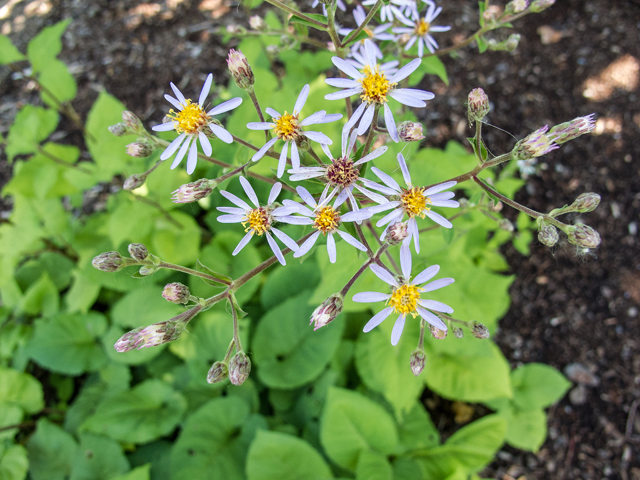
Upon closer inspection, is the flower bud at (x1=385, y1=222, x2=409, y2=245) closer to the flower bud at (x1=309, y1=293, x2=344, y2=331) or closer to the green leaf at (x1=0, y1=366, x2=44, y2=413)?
the flower bud at (x1=309, y1=293, x2=344, y2=331)

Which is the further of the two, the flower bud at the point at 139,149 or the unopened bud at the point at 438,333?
the flower bud at the point at 139,149

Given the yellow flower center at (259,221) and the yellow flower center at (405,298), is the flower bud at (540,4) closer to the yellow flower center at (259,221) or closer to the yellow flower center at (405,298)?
the yellow flower center at (405,298)

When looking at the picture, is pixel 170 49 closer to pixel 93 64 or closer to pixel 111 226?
pixel 93 64

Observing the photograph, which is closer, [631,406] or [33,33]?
[631,406]

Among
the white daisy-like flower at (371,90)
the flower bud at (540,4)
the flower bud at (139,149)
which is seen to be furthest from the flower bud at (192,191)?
the flower bud at (540,4)

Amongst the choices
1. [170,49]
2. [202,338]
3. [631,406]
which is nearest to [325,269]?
[202,338]

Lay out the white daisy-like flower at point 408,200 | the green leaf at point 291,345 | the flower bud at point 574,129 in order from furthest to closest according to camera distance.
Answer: the green leaf at point 291,345 → the white daisy-like flower at point 408,200 → the flower bud at point 574,129

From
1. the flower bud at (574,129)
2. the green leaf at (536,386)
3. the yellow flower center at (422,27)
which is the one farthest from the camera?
the green leaf at (536,386)
